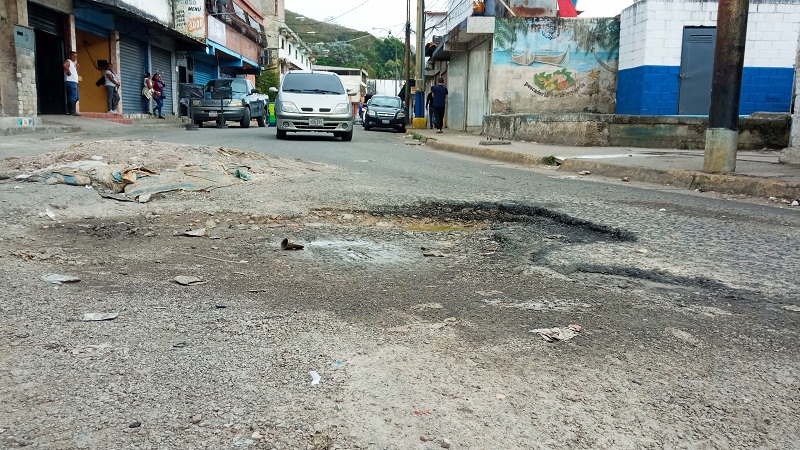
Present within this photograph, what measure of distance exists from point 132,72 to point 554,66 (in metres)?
15.3

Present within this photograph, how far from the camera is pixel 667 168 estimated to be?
8094 mm

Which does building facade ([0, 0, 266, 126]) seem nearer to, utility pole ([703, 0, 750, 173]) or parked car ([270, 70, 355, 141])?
parked car ([270, 70, 355, 141])

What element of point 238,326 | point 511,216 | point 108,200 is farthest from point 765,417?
point 108,200

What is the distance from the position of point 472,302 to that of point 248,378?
3.82 feet

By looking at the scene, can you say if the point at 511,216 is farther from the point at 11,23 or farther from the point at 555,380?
the point at 11,23

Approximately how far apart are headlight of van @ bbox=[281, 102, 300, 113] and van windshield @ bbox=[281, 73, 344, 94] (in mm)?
622

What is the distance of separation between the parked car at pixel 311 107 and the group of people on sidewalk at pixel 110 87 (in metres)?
6.50

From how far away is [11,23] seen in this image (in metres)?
13.8

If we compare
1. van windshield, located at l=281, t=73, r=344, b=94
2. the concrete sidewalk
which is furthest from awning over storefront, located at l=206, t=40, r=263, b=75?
the concrete sidewalk

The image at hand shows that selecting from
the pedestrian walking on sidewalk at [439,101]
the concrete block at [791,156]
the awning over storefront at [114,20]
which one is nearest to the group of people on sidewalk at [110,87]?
the awning over storefront at [114,20]

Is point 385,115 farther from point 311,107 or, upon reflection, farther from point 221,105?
point 311,107

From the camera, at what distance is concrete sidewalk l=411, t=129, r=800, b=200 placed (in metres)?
6.76

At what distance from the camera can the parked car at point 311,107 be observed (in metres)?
13.3

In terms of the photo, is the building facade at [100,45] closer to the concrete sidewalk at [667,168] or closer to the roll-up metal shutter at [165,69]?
the roll-up metal shutter at [165,69]
